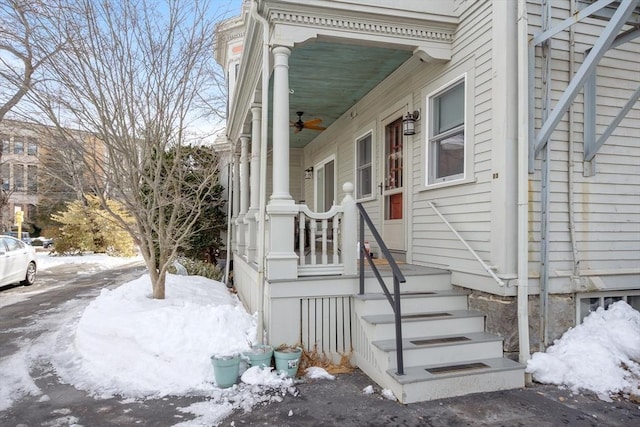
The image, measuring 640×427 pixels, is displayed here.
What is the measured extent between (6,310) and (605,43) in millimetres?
8978

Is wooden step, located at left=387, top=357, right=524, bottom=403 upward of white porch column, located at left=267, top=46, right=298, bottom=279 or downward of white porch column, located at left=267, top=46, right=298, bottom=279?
downward

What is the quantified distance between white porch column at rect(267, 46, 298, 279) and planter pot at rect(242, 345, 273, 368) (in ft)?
2.34

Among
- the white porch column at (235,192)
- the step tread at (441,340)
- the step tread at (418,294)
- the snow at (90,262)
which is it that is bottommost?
the snow at (90,262)

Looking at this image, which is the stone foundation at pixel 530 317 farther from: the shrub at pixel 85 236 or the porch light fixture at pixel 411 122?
the shrub at pixel 85 236

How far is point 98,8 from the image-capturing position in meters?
5.58

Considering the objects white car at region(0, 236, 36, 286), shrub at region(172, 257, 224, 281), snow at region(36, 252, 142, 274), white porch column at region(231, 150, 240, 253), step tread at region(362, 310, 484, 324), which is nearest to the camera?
step tread at region(362, 310, 484, 324)

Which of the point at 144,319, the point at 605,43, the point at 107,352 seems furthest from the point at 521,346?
the point at 107,352

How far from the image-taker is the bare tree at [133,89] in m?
5.45

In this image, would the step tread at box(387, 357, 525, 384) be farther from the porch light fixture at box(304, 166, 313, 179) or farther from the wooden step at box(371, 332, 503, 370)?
the porch light fixture at box(304, 166, 313, 179)

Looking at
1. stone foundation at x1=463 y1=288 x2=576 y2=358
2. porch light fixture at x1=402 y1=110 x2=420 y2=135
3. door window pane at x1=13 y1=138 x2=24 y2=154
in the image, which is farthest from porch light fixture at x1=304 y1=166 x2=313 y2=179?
stone foundation at x1=463 y1=288 x2=576 y2=358

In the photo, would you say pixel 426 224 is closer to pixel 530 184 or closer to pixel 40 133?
pixel 530 184

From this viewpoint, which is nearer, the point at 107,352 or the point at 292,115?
the point at 107,352

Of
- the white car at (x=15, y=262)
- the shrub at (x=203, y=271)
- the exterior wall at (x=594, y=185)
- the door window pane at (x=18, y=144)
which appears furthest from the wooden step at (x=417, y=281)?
the white car at (x=15, y=262)

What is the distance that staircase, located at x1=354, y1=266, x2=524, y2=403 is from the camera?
10.4 ft
